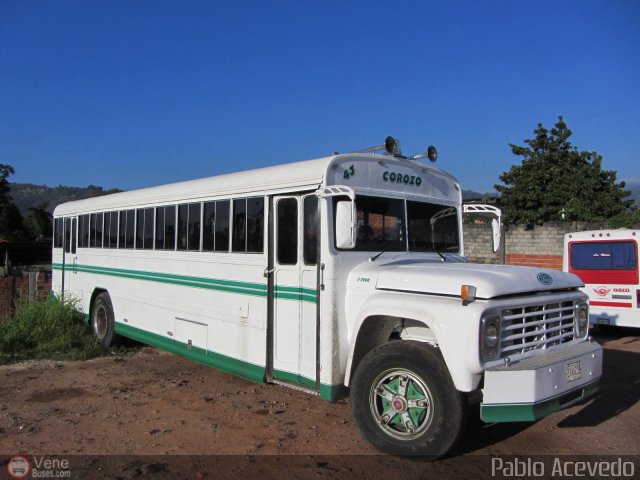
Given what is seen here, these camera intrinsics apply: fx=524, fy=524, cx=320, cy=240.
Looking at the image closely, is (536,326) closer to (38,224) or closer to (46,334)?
(46,334)

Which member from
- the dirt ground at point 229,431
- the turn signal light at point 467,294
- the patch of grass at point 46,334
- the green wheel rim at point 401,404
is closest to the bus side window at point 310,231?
the green wheel rim at point 401,404

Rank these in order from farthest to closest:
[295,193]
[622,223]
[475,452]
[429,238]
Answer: [622,223] < [429,238] < [295,193] < [475,452]

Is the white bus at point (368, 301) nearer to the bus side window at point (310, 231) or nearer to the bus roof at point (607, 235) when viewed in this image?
the bus side window at point (310, 231)

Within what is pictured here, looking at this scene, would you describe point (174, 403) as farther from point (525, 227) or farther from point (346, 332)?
point (525, 227)

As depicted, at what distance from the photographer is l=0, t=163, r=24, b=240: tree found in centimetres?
4062

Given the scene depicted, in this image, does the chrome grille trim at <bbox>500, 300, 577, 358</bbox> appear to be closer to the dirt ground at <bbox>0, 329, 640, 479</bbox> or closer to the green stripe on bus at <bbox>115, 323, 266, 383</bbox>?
the dirt ground at <bbox>0, 329, 640, 479</bbox>

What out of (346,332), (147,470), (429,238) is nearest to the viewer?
(147,470)

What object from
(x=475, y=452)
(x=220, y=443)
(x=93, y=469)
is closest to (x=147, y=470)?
(x=93, y=469)

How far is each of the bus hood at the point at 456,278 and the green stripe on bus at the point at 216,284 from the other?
24.5 inches

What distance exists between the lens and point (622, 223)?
1387 cm

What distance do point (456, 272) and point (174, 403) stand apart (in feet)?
11.6

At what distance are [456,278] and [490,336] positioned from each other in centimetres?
52

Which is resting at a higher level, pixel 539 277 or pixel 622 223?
pixel 622 223

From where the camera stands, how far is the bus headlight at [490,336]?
3770 millimetres
